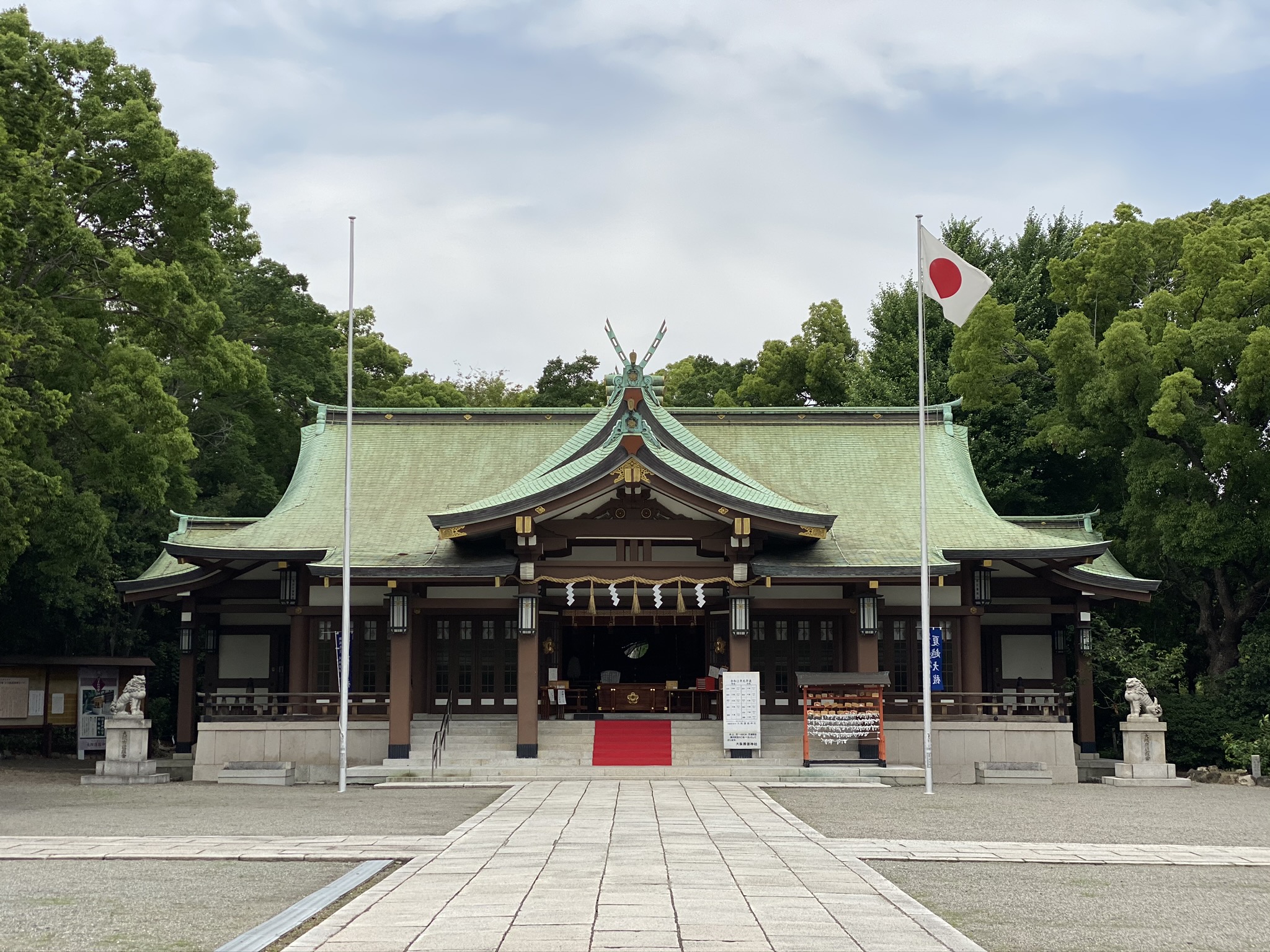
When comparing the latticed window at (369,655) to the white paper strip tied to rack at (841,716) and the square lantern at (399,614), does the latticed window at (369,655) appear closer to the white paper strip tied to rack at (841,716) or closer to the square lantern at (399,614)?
the square lantern at (399,614)

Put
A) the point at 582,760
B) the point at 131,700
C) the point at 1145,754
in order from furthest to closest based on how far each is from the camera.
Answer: the point at 131,700 < the point at 1145,754 < the point at 582,760

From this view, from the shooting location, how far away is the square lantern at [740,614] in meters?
26.2

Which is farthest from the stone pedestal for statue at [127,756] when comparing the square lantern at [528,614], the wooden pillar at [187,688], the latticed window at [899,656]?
the latticed window at [899,656]

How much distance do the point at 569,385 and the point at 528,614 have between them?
40.8 metres

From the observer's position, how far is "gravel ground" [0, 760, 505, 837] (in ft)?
53.4

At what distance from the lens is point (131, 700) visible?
87.1ft

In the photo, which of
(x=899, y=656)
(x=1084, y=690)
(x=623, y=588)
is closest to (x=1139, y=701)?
(x=1084, y=690)

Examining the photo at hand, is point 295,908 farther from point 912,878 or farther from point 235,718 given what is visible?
point 235,718

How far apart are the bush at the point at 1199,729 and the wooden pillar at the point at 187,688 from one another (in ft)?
78.8

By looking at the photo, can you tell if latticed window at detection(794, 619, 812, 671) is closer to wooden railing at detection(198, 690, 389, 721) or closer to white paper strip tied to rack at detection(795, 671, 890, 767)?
white paper strip tied to rack at detection(795, 671, 890, 767)

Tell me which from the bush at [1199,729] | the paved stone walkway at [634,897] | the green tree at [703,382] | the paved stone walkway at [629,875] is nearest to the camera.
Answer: the paved stone walkway at [634,897]

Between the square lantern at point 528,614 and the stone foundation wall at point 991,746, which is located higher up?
the square lantern at point 528,614

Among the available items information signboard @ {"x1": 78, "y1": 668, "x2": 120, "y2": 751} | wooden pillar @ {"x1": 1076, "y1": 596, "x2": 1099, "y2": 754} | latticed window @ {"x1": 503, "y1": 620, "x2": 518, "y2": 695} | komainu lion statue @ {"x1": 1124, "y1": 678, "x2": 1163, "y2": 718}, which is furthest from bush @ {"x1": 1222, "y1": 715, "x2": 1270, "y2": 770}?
information signboard @ {"x1": 78, "y1": 668, "x2": 120, "y2": 751}

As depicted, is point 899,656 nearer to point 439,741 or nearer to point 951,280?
point 951,280
